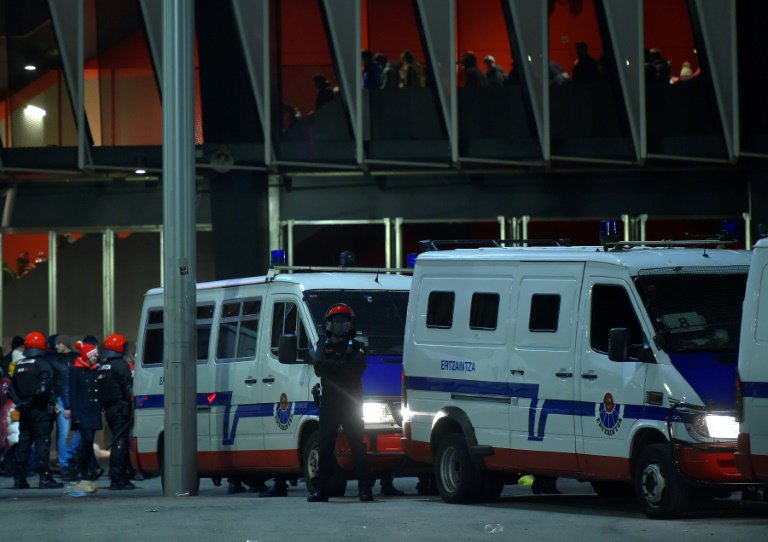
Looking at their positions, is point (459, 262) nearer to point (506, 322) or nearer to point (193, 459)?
point (506, 322)

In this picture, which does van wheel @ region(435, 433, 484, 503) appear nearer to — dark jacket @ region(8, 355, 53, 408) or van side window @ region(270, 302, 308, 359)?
van side window @ region(270, 302, 308, 359)

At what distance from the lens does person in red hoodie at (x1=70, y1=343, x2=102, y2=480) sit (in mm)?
19328

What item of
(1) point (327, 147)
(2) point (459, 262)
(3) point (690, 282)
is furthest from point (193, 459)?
(1) point (327, 147)

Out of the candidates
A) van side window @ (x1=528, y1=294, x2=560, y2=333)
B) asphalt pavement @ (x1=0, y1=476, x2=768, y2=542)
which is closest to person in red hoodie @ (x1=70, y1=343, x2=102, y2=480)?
asphalt pavement @ (x1=0, y1=476, x2=768, y2=542)

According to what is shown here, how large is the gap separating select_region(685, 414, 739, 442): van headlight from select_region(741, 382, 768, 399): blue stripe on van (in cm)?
69

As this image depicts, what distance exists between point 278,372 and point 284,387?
8.5 inches

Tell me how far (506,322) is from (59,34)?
1456 cm

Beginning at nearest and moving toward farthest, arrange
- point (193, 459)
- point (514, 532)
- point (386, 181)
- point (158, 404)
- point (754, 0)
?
1. point (514, 532)
2. point (193, 459)
3. point (158, 404)
4. point (754, 0)
5. point (386, 181)

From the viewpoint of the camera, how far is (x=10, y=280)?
27.2 meters

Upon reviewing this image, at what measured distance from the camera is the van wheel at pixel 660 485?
443 inches

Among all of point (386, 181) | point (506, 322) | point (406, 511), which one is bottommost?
point (406, 511)

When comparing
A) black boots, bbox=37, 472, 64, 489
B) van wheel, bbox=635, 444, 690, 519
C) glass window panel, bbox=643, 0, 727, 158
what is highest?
glass window panel, bbox=643, 0, 727, 158

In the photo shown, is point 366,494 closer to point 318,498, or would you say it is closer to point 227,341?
point 318,498

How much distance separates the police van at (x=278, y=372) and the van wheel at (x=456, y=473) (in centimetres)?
87
